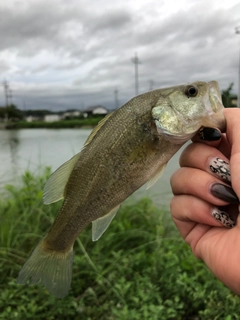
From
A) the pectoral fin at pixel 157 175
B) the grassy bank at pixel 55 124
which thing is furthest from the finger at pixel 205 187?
the grassy bank at pixel 55 124

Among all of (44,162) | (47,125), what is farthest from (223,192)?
(47,125)

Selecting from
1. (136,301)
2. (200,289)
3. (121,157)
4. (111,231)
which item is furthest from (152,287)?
(121,157)

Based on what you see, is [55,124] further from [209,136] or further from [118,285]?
[209,136]

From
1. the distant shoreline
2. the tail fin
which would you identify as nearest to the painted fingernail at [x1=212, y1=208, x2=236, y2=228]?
the tail fin

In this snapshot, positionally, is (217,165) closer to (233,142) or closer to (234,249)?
(233,142)

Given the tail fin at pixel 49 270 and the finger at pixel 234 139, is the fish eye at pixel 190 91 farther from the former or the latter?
the tail fin at pixel 49 270

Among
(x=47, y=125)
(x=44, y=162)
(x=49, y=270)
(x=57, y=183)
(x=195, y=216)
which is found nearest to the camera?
(x=195, y=216)
